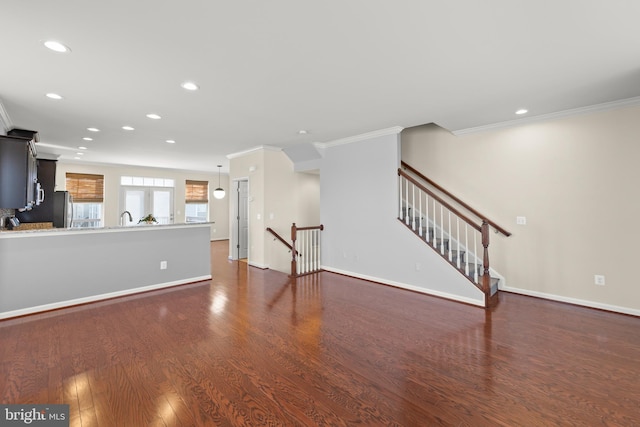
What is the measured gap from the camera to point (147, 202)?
30.9 feet

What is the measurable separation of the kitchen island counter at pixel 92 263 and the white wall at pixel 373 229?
2521mm

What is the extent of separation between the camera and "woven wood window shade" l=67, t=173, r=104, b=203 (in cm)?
802

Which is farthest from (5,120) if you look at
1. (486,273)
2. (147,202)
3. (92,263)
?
(486,273)

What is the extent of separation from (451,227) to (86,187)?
9.69 m

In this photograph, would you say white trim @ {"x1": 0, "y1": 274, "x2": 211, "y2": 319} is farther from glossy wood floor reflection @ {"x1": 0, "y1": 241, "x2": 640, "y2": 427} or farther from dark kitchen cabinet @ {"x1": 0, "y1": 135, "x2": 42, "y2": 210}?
dark kitchen cabinet @ {"x1": 0, "y1": 135, "x2": 42, "y2": 210}

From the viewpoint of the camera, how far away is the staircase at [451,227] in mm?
4008

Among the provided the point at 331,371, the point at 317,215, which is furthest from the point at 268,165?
the point at 331,371

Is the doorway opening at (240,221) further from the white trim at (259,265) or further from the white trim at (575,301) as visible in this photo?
the white trim at (575,301)

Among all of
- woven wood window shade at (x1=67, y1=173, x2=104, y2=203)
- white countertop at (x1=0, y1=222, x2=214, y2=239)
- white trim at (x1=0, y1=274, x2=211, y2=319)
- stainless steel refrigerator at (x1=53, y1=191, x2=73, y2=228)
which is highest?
woven wood window shade at (x1=67, y1=173, x2=104, y2=203)

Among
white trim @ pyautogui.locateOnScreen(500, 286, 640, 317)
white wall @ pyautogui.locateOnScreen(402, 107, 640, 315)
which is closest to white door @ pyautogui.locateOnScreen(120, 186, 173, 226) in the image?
white wall @ pyautogui.locateOnScreen(402, 107, 640, 315)

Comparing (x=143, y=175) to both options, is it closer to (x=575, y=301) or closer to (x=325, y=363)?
(x=325, y=363)

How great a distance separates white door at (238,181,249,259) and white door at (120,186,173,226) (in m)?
4.10

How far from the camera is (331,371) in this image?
7.57 feet

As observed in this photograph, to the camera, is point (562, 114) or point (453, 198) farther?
point (453, 198)
